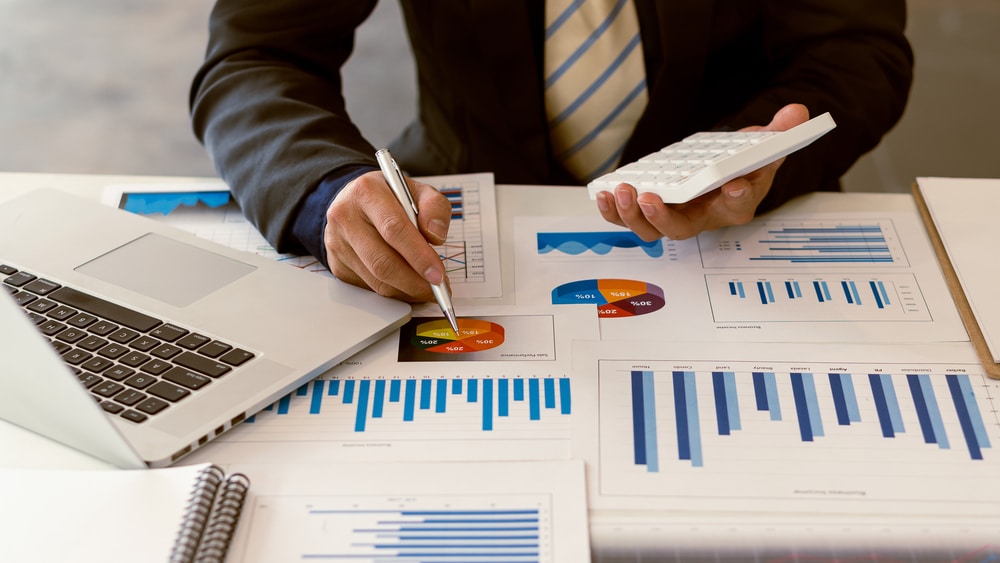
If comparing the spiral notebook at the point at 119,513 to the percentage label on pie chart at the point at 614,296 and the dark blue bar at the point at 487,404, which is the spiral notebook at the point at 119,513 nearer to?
the dark blue bar at the point at 487,404

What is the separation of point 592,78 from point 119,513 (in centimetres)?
70

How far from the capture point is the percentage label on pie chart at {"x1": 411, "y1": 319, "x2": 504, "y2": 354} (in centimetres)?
71

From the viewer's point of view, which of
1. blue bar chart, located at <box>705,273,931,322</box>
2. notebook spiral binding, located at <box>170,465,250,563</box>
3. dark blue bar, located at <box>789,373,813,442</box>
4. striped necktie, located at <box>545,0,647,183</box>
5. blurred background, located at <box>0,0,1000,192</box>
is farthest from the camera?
blurred background, located at <box>0,0,1000,192</box>

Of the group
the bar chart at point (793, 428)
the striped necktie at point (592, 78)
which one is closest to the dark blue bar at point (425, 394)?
the bar chart at point (793, 428)

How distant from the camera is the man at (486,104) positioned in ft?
2.45

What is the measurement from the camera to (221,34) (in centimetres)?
96

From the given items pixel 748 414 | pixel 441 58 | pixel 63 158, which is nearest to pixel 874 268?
pixel 748 414

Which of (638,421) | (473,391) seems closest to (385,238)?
(473,391)

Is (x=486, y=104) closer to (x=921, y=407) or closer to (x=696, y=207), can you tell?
(x=696, y=207)

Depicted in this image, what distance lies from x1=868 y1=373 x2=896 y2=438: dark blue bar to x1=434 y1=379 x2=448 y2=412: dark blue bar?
0.32 metres

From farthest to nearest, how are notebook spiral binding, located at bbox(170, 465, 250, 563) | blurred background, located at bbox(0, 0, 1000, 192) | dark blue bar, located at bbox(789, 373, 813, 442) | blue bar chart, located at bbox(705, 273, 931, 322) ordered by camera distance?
blurred background, located at bbox(0, 0, 1000, 192), blue bar chart, located at bbox(705, 273, 931, 322), dark blue bar, located at bbox(789, 373, 813, 442), notebook spiral binding, located at bbox(170, 465, 250, 563)

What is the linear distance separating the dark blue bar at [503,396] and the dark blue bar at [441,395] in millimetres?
41

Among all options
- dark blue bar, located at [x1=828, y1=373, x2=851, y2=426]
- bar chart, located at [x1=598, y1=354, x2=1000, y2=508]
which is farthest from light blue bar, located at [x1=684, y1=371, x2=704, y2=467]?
dark blue bar, located at [x1=828, y1=373, x2=851, y2=426]

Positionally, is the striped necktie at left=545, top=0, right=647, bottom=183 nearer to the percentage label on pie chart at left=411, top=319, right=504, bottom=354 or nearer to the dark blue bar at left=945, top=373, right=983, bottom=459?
the percentage label on pie chart at left=411, top=319, right=504, bottom=354
